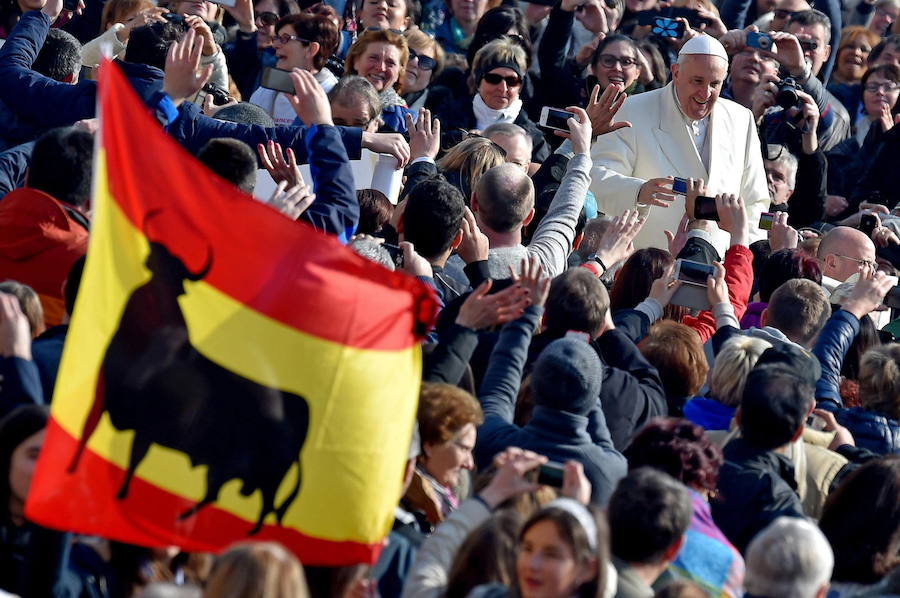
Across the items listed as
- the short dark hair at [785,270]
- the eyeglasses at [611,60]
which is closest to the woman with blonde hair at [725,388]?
the short dark hair at [785,270]

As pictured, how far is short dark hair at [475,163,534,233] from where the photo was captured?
6316mm

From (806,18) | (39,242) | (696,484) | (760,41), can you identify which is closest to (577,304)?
(696,484)

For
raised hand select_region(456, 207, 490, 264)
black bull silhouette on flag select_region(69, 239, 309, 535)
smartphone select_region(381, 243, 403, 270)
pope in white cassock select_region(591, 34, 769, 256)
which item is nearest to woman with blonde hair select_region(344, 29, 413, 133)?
pope in white cassock select_region(591, 34, 769, 256)

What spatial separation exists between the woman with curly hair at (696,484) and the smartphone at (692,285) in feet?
6.04

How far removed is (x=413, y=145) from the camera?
722 cm

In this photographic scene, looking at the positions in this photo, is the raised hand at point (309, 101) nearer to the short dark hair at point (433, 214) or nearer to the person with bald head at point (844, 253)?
the short dark hair at point (433, 214)

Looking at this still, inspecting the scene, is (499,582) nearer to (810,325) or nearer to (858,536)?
(858,536)

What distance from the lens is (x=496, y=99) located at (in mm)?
9117

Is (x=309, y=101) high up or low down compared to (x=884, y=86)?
up

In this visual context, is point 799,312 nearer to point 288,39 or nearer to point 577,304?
point 577,304

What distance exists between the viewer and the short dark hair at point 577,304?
5551mm

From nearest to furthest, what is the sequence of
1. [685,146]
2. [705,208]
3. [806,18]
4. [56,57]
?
[56,57] < [705,208] < [685,146] < [806,18]

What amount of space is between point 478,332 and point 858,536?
1.67 meters

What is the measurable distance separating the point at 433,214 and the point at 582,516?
7.48ft
